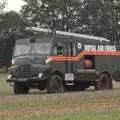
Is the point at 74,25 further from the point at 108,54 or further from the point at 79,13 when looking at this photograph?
the point at 108,54

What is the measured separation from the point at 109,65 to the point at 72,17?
65738 mm

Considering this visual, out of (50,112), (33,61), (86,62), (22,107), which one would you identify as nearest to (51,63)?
(33,61)

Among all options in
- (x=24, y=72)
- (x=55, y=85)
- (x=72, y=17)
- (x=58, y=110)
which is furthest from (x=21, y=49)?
(x=72, y=17)

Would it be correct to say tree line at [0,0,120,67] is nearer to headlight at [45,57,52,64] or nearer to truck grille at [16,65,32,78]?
truck grille at [16,65,32,78]

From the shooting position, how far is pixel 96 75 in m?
27.5

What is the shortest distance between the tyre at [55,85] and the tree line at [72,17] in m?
64.4

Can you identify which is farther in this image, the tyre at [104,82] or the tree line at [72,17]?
the tree line at [72,17]

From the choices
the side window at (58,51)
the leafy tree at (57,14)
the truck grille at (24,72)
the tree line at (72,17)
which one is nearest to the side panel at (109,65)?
the side window at (58,51)

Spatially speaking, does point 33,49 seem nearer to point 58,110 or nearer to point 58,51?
point 58,51

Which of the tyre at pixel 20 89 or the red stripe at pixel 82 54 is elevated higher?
the red stripe at pixel 82 54

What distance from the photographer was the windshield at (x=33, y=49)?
2514 centimetres

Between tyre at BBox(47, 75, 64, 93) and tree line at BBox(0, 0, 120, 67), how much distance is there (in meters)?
64.4

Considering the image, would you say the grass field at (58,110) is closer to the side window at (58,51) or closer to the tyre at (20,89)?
the side window at (58,51)

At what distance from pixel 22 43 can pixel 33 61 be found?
167 cm
